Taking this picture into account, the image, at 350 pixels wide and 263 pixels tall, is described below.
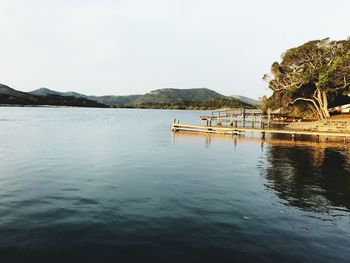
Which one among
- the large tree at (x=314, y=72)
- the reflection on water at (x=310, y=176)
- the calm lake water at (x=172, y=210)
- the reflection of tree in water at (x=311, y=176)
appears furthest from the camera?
the large tree at (x=314, y=72)

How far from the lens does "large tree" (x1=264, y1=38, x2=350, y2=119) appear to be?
4944 cm

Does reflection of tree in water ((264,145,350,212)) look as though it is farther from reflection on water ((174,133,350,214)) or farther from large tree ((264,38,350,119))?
large tree ((264,38,350,119))

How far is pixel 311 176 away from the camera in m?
20.3

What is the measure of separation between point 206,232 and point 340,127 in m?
43.6

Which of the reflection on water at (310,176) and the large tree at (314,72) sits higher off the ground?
the large tree at (314,72)

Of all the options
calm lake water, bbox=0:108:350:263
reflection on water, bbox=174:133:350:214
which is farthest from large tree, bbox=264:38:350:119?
calm lake water, bbox=0:108:350:263

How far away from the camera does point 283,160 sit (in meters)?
26.3

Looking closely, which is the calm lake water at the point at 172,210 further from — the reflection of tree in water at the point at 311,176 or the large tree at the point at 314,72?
the large tree at the point at 314,72

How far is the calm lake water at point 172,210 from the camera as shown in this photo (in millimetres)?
9344

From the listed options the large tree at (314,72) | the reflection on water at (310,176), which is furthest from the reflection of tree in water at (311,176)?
the large tree at (314,72)

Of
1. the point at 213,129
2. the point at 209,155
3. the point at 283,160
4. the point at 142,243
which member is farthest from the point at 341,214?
the point at 213,129

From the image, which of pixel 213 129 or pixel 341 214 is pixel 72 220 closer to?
pixel 341 214

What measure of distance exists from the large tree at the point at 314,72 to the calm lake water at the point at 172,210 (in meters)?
29.6

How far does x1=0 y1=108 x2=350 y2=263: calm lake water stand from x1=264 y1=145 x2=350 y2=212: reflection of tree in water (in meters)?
0.07
